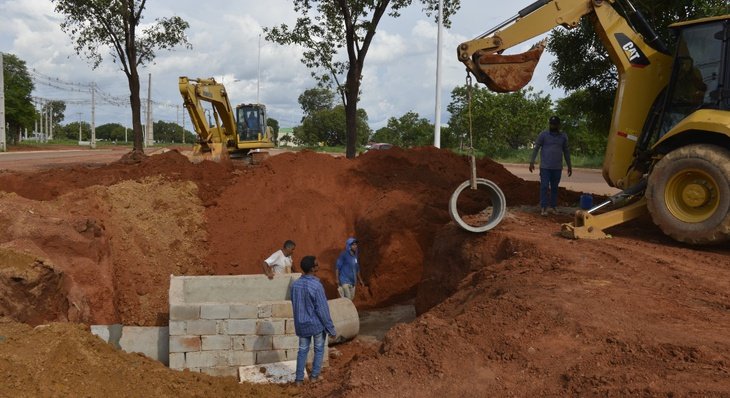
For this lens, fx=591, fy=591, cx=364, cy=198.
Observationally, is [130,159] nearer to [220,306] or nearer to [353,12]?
[353,12]

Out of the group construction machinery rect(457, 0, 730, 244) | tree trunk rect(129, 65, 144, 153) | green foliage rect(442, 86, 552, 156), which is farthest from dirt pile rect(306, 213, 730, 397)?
green foliage rect(442, 86, 552, 156)

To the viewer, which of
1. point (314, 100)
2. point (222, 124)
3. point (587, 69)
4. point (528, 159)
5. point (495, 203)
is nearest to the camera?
point (495, 203)

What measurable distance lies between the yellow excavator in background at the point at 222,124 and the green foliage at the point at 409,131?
138 feet

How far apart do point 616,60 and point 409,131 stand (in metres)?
58.6

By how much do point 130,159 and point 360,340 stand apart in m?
12.4

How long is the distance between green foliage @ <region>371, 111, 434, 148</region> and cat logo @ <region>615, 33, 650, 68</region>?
52.0m

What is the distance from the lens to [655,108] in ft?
27.2

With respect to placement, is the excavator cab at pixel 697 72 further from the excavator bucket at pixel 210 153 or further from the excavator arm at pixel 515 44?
the excavator bucket at pixel 210 153

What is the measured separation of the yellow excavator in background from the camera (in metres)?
17.9

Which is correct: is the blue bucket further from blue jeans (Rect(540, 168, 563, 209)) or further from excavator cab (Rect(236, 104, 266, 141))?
excavator cab (Rect(236, 104, 266, 141))

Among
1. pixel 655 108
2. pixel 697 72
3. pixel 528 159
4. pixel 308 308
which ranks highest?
pixel 697 72

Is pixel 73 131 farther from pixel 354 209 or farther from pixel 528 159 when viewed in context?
pixel 354 209

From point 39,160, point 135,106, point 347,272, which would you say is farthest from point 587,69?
point 39,160

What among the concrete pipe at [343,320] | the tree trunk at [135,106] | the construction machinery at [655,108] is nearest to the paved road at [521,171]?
the tree trunk at [135,106]
